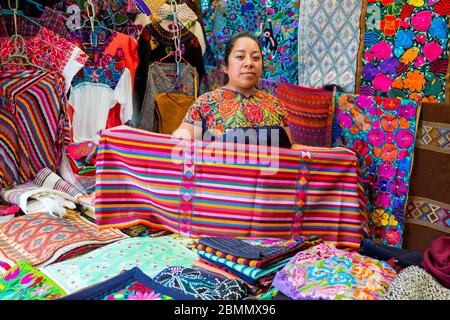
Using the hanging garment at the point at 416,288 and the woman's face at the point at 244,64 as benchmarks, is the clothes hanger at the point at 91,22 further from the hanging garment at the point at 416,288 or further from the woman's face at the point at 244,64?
the hanging garment at the point at 416,288

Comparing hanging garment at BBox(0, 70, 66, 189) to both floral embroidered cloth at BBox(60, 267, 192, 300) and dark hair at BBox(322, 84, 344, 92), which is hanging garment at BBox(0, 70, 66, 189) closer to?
floral embroidered cloth at BBox(60, 267, 192, 300)

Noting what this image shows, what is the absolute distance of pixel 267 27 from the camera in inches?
154

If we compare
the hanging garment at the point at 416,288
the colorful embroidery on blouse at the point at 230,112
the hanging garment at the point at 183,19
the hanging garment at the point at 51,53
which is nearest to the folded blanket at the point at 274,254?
the hanging garment at the point at 416,288

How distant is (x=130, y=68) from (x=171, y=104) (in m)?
0.51

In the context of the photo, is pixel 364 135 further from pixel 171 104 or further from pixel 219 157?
pixel 171 104

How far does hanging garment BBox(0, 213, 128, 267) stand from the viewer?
200cm

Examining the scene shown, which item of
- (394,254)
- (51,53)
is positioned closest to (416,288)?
(394,254)

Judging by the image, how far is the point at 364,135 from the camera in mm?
2906

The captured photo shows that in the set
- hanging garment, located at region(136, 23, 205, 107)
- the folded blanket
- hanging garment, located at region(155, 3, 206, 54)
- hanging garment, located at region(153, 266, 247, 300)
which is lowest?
hanging garment, located at region(153, 266, 247, 300)

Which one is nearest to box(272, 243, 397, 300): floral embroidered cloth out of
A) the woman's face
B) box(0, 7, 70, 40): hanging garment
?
the woman's face

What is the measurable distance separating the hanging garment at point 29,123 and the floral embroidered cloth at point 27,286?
128cm

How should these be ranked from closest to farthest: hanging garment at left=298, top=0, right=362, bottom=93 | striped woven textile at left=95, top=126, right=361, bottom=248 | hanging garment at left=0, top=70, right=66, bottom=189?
striped woven textile at left=95, top=126, right=361, bottom=248, hanging garment at left=0, top=70, right=66, bottom=189, hanging garment at left=298, top=0, right=362, bottom=93

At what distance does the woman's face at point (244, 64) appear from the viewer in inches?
98.7

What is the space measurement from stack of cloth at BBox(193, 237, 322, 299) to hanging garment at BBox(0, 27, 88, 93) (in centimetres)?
200
